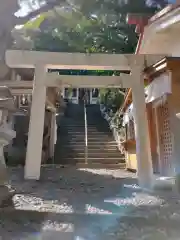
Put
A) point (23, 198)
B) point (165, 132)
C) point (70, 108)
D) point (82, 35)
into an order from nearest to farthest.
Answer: point (23, 198), point (165, 132), point (82, 35), point (70, 108)

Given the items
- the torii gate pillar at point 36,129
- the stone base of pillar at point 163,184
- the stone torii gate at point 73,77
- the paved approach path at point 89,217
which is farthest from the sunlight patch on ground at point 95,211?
the stone torii gate at point 73,77

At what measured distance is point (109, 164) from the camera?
13266mm

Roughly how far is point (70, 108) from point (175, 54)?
1729cm

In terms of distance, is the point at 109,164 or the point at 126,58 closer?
the point at 126,58

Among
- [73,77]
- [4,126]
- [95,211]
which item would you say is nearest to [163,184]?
[95,211]

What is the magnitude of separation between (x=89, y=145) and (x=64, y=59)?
810cm

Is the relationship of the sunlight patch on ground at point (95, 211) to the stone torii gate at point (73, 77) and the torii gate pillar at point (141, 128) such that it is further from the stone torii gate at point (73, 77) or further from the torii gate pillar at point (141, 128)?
the stone torii gate at point (73, 77)

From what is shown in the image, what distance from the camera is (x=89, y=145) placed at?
49.9 ft

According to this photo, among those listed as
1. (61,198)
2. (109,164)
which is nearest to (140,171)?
(61,198)

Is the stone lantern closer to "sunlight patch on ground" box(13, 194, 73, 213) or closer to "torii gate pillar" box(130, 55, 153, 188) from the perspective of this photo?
"sunlight patch on ground" box(13, 194, 73, 213)

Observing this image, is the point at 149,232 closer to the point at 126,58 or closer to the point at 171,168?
the point at 171,168

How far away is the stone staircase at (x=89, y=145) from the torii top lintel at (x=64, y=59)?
620 cm

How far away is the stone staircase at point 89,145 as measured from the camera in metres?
13.6

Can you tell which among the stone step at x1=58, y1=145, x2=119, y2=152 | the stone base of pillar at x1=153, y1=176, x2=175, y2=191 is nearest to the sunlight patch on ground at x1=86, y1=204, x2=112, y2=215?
the stone base of pillar at x1=153, y1=176, x2=175, y2=191
